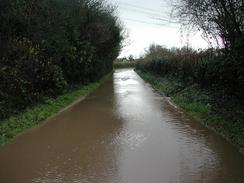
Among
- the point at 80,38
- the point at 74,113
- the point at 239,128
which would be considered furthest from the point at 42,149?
the point at 80,38

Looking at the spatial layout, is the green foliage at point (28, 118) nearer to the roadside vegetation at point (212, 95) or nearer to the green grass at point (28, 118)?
the green grass at point (28, 118)

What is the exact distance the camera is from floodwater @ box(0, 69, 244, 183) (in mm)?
7418

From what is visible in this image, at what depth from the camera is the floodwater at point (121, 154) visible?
24.3 ft

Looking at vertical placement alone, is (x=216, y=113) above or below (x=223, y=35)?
below

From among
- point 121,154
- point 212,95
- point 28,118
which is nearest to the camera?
point 121,154

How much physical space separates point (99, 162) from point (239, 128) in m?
4.59

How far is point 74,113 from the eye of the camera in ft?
54.6

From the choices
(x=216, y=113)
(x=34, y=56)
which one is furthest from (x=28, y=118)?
(x=216, y=113)

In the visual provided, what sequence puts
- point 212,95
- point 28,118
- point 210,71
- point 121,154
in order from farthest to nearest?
point 210,71 < point 212,95 < point 28,118 < point 121,154

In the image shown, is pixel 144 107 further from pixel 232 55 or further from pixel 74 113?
pixel 232 55

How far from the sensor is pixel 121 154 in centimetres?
906

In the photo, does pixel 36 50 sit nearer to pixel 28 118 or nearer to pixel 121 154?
pixel 28 118

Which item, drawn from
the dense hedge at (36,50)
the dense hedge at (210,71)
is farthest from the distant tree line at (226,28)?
the dense hedge at (36,50)

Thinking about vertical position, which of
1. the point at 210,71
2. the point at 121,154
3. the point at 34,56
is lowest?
the point at 121,154
